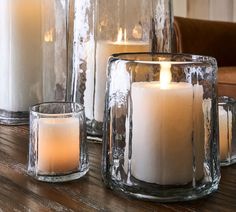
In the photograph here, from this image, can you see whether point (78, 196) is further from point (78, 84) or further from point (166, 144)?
point (78, 84)

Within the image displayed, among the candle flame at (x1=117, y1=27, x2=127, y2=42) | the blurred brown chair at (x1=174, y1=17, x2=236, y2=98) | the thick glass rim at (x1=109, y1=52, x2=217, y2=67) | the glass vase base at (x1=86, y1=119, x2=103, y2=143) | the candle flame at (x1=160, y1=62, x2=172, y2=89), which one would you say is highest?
the blurred brown chair at (x1=174, y1=17, x2=236, y2=98)

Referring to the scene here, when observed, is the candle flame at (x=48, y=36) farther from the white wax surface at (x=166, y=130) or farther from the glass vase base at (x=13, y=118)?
the white wax surface at (x=166, y=130)

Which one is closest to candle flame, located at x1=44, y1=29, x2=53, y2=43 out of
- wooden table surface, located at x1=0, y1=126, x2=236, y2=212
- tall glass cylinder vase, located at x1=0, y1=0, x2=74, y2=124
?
tall glass cylinder vase, located at x1=0, y1=0, x2=74, y2=124

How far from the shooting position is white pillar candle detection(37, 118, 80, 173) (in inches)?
18.2

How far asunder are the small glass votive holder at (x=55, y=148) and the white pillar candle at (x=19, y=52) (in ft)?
0.95

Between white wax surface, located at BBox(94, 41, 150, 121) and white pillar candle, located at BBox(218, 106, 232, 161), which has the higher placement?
white wax surface, located at BBox(94, 41, 150, 121)

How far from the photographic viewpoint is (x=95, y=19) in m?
0.65

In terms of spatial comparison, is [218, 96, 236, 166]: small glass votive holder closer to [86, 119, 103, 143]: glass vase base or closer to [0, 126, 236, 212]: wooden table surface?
[0, 126, 236, 212]: wooden table surface

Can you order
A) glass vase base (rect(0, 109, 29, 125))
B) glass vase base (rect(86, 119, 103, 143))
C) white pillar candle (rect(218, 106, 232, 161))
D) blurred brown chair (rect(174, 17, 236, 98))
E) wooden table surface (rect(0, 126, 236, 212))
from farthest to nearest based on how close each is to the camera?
blurred brown chair (rect(174, 17, 236, 98)) < glass vase base (rect(0, 109, 29, 125)) < glass vase base (rect(86, 119, 103, 143)) < white pillar candle (rect(218, 106, 232, 161)) < wooden table surface (rect(0, 126, 236, 212))

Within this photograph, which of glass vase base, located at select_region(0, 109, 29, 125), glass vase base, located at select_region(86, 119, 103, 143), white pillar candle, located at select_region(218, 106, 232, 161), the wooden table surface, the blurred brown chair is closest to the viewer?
the wooden table surface

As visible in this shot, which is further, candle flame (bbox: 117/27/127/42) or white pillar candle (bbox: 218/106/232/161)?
candle flame (bbox: 117/27/127/42)

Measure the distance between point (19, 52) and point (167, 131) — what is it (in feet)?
1.38

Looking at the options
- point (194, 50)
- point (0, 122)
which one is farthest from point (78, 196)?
point (194, 50)

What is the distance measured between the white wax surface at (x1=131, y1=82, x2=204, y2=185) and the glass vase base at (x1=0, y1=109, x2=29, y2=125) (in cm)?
37
